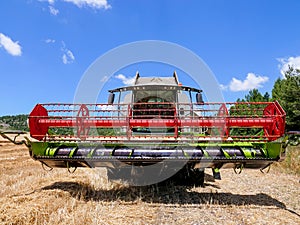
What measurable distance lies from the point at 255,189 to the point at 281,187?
2.00 feet

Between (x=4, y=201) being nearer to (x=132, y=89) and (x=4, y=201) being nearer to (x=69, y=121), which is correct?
(x=69, y=121)

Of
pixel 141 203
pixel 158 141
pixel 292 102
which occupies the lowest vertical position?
pixel 141 203

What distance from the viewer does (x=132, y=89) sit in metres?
6.20

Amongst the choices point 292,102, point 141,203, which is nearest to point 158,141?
point 141,203

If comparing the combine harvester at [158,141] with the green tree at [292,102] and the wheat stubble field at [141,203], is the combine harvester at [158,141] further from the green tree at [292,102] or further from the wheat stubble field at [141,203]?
the green tree at [292,102]

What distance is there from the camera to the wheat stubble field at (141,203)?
3.05 meters

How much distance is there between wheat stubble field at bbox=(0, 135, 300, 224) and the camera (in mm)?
3047

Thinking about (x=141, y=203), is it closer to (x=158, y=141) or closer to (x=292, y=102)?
(x=158, y=141)

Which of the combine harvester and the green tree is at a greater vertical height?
the green tree

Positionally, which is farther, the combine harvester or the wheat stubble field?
the combine harvester

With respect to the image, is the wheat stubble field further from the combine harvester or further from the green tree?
the green tree

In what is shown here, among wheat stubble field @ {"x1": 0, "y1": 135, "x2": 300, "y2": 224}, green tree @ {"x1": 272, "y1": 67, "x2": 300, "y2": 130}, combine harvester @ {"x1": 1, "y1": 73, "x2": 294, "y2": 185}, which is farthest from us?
green tree @ {"x1": 272, "y1": 67, "x2": 300, "y2": 130}

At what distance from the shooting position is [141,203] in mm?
3871

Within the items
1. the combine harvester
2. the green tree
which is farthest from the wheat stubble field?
the green tree
